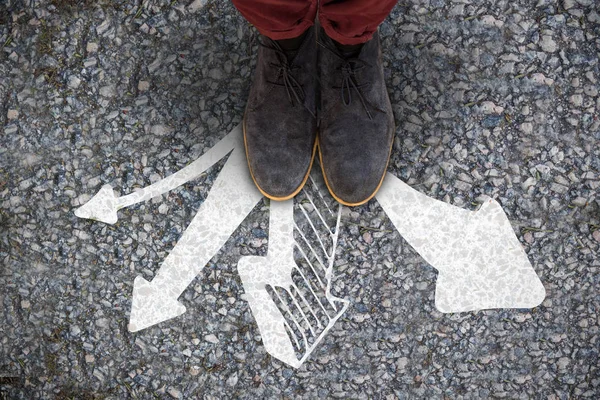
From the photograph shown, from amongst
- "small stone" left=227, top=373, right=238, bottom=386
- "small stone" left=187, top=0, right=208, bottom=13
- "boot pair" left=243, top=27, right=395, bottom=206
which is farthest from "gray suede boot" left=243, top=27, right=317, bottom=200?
"small stone" left=227, top=373, right=238, bottom=386

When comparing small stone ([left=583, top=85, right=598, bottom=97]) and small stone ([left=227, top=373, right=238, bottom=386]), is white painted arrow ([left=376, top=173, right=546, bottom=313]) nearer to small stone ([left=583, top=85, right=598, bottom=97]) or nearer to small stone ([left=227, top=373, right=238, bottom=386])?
small stone ([left=583, top=85, right=598, bottom=97])

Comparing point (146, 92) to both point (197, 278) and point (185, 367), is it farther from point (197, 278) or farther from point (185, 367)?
point (185, 367)

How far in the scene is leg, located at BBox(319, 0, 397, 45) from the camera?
1474 mm

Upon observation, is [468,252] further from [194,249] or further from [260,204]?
[194,249]

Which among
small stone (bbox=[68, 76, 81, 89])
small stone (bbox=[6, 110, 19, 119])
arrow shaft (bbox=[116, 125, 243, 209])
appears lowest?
arrow shaft (bbox=[116, 125, 243, 209])

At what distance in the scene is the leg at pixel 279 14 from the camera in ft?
4.89

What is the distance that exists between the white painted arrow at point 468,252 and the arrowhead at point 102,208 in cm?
110

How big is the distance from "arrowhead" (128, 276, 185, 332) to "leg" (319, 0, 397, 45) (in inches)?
49.7

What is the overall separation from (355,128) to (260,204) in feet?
1.64

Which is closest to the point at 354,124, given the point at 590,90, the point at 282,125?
the point at 282,125

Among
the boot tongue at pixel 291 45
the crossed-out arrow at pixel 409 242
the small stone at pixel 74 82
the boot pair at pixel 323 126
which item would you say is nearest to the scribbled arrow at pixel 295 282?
the crossed-out arrow at pixel 409 242

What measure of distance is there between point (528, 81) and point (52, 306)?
7.15 feet

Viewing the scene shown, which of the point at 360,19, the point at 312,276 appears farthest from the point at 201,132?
the point at 360,19

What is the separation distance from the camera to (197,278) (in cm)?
220
